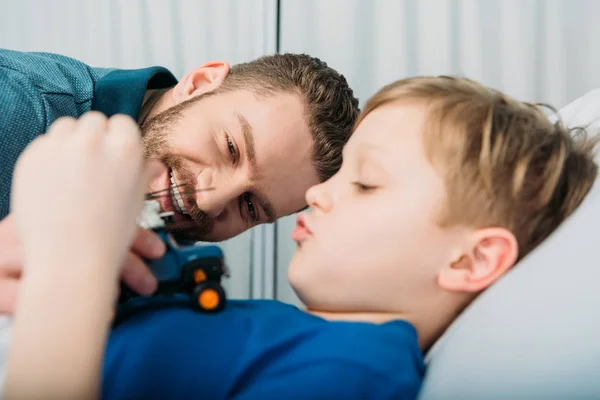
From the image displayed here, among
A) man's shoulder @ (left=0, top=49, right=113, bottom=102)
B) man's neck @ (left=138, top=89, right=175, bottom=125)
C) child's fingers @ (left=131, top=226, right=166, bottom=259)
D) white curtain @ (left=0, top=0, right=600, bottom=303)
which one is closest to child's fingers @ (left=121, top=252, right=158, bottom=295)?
child's fingers @ (left=131, top=226, right=166, bottom=259)

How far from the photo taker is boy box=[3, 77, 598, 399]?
61cm

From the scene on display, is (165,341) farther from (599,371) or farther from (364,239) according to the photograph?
(599,371)

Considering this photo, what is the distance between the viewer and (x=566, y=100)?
1632 mm

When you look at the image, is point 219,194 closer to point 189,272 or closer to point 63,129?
point 189,272

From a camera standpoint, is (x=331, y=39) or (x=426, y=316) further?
(x=331, y=39)

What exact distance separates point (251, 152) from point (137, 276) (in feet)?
1.81

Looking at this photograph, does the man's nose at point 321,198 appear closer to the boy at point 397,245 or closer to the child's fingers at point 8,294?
the boy at point 397,245

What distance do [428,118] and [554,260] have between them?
24 centimetres

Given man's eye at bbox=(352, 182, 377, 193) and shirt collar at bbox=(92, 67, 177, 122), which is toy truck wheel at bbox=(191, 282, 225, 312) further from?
shirt collar at bbox=(92, 67, 177, 122)

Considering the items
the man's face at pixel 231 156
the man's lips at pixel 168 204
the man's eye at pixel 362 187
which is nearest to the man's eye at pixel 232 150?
the man's face at pixel 231 156

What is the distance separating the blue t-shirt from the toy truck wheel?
11mm

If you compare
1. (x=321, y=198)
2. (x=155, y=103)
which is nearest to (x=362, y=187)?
(x=321, y=198)

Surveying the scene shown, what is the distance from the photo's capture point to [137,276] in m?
0.63

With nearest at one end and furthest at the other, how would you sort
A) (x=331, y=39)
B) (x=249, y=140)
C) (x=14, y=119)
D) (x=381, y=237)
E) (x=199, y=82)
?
1. (x=381, y=237)
2. (x=14, y=119)
3. (x=249, y=140)
4. (x=199, y=82)
5. (x=331, y=39)
